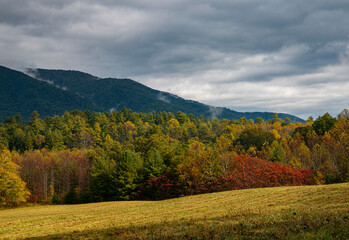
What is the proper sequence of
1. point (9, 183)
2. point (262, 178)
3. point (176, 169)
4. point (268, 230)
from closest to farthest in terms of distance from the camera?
point (268, 230) → point (262, 178) → point (176, 169) → point (9, 183)

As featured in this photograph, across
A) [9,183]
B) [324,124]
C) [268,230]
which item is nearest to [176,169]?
[9,183]

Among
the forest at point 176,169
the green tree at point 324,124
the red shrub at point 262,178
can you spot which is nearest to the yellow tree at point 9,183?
the forest at point 176,169

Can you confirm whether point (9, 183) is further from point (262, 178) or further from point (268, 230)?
point (268, 230)

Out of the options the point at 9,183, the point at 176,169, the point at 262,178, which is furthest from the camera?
the point at 9,183

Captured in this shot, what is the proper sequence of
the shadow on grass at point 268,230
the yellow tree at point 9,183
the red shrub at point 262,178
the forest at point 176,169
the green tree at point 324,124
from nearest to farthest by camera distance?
the shadow on grass at point 268,230
the red shrub at point 262,178
the forest at point 176,169
the yellow tree at point 9,183
the green tree at point 324,124

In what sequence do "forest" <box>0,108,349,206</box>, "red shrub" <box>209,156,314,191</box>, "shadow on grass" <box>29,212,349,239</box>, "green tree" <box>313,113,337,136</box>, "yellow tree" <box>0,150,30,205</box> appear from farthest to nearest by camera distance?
"green tree" <box>313,113,337,136</box> < "yellow tree" <box>0,150,30,205</box> < "forest" <box>0,108,349,206</box> < "red shrub" <box>209,156,314,191</box> < "shadow on grass" <box>29,212,349,239</box>

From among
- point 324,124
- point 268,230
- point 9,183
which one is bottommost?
point 9,183

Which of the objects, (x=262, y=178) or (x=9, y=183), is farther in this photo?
(x=9, y=183)

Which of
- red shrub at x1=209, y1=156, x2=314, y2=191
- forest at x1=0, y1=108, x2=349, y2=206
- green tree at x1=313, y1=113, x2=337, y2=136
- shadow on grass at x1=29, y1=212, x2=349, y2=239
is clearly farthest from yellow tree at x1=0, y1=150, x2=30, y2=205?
green tree at x1=313, y1=113, x2=337, y2=136

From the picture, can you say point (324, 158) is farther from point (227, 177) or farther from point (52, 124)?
point (52, 124)

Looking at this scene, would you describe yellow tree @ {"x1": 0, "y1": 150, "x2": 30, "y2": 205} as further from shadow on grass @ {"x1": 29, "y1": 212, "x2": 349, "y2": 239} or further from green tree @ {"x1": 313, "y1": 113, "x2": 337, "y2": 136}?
green tree @ {"x1": 313, "y1": 113, "x2": 337, "y2": 136}

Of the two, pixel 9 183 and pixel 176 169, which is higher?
pixel 176 169

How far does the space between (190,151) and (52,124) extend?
115974 mm

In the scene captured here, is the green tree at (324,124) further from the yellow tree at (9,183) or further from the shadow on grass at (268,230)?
the yellow tree at (9,183)
